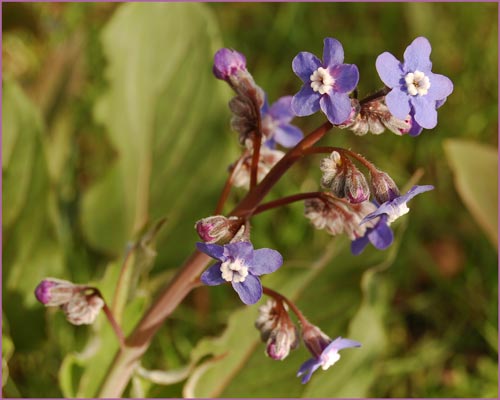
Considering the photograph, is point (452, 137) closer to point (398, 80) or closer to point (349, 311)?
point (349, 311)

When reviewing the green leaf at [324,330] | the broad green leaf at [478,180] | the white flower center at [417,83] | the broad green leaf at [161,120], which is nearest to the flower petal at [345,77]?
the white flower center at [417,83]

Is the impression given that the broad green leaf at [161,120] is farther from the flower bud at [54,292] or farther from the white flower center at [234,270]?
the white flower center at [234,270]

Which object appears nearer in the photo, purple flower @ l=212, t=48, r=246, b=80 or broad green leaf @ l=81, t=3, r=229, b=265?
purple flower @ l=212, t=48, r=246, b=80

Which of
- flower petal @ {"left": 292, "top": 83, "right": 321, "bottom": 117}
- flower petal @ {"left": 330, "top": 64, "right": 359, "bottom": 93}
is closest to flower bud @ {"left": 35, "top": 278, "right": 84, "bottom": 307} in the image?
flower petal @ {"left": 292, "top": 83, "right": 321, "bottom": 117}

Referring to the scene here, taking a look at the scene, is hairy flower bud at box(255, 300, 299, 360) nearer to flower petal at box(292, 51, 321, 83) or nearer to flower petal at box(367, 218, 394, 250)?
flower petal at box(367, 218, 394, 250)

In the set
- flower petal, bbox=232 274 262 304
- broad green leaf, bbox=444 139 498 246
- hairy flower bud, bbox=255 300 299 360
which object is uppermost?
flower petal, bbox=232 274 262 304

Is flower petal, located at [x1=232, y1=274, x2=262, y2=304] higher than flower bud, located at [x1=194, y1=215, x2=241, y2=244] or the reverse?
the reverse

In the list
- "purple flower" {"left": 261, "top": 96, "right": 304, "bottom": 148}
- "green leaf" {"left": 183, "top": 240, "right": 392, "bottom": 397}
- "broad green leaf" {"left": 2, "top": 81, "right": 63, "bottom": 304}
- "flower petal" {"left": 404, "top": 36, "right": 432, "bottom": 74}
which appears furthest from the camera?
"broad green leaf" {"left": 2, "top": 81, "right": 63, "bottom": 304}
